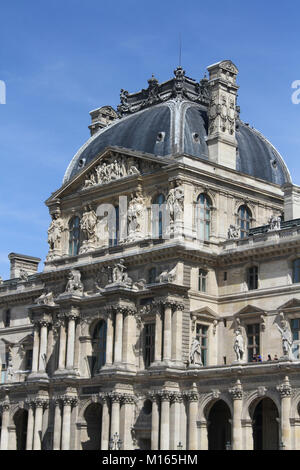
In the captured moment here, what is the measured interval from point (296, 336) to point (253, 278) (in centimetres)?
589

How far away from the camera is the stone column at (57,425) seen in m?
67.8

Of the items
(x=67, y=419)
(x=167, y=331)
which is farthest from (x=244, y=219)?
(x=67, y=419)

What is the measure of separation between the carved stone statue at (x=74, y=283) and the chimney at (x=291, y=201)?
652 inches

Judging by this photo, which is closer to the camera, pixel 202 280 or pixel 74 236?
pixel 202 280

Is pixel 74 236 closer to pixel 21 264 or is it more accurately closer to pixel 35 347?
pixel 35 347

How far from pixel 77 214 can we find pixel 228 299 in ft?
52.5

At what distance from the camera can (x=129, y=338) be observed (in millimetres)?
65312

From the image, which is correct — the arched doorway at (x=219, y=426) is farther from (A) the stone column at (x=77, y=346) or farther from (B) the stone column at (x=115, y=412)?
(A) the stone column at (x=77, y=346)

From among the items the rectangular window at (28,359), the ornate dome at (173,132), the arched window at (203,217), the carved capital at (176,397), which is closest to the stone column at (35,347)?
the rectangular window at (28,359)

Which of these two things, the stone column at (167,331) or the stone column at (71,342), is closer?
the stone column at (167,331)

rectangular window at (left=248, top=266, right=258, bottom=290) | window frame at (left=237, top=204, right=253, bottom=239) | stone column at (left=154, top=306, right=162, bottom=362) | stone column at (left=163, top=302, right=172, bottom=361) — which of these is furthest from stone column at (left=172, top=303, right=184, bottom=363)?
window frame at (left=237, top=204, right=253, bottom=239)

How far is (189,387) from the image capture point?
6147 centimetres

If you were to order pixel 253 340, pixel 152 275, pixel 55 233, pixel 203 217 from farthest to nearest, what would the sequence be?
pixel 55 233 → pixel 203 217 → pixel 152 275 → pixel 253 340
